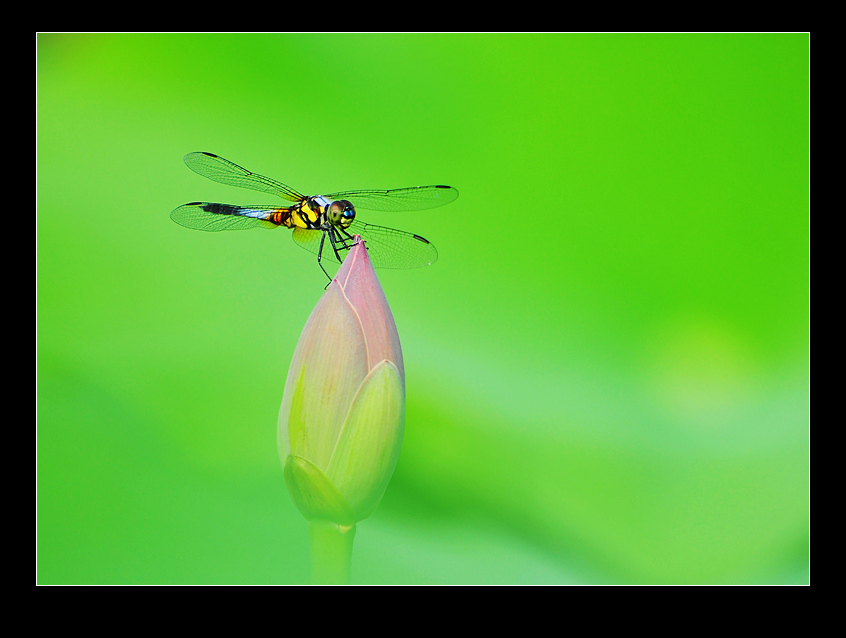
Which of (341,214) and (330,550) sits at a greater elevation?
(341,214)

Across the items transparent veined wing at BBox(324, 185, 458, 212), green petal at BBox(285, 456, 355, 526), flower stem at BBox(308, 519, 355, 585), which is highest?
transparent veined wing at BBox(324, 185, 458, 212)

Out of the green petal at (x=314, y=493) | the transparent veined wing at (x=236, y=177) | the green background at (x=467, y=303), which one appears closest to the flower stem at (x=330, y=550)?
the green petal at (x=314, y=493)

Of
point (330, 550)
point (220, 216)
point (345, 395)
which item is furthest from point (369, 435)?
point (220, 216)

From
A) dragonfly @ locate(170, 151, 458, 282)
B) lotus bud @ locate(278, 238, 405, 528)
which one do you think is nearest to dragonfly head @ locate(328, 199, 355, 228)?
dragonfly @ locate(170, 151, 458, 282)

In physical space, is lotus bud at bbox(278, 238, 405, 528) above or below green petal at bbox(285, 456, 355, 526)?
above

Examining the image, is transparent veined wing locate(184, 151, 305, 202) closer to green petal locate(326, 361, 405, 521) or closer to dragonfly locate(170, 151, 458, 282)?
dragonfly locate(170, 151, 458, 282)

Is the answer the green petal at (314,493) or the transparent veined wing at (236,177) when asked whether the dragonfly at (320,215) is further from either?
the green petal at (314,493)

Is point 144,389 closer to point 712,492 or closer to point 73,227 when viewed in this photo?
point 73,227

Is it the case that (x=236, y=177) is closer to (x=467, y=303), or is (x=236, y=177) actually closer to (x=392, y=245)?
(x=392, y=245)
